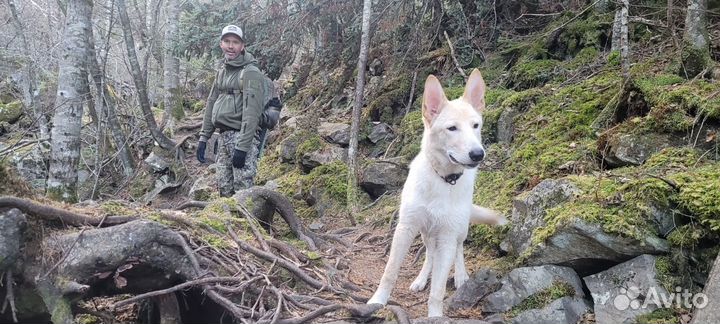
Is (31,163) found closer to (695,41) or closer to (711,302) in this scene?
(711,302)

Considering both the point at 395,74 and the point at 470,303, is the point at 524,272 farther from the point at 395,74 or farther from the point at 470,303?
the point at 395,74

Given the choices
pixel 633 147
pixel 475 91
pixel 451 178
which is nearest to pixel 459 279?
pixel 451 178

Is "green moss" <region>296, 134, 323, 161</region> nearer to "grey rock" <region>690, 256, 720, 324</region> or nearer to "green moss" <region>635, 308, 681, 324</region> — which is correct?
"green moss" <region>635, 308, 681, 324</region>

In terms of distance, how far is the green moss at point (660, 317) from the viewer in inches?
120

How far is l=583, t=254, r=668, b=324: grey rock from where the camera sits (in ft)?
10.4

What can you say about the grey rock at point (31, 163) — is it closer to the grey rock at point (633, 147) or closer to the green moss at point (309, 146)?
the green moss at point (309, 146)

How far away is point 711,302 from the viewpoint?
2807mm

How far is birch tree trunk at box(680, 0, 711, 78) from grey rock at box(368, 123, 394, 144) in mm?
5127

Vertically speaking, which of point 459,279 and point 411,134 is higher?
point 411,134

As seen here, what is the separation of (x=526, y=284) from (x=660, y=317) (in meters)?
0.90

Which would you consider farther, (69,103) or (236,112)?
(236,112)

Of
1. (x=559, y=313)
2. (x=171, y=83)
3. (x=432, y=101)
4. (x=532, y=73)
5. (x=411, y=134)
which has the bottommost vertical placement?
(x=559, y=313)

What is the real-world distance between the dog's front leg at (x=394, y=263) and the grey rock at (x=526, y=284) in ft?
2.51

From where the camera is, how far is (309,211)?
27.5 ft
